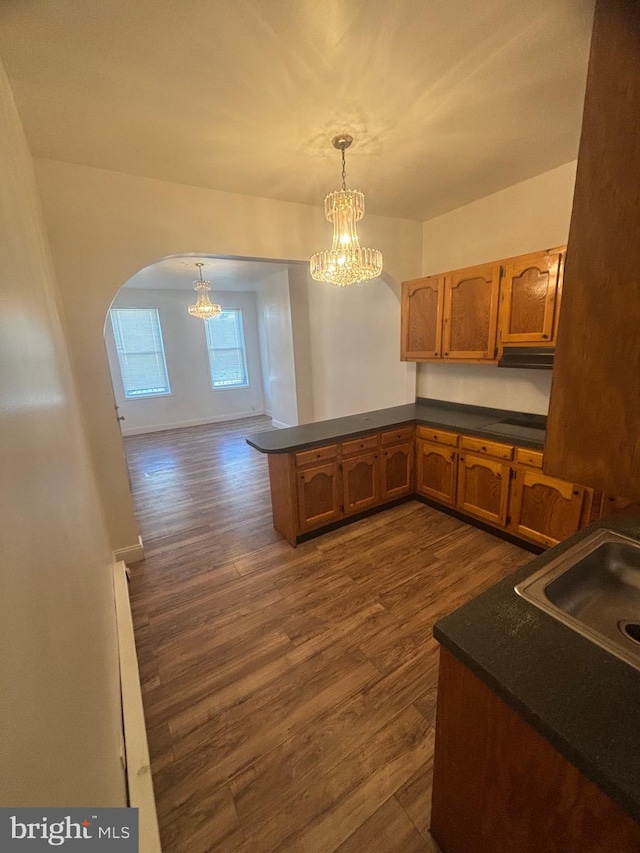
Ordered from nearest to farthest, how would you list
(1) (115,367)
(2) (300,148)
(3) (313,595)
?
(2) (300,148) → (3) (313,595) → (1) (115,367)

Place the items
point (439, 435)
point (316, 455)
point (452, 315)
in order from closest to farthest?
point (316, 455) < point (452, 315) < point (439, 435)

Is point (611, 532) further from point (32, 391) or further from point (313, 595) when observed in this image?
point (32, 391)

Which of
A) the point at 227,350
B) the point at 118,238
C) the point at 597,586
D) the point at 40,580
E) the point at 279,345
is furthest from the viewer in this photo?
the point at 227,350

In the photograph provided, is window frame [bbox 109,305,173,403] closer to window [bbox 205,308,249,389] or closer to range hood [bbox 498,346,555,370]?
window [bbox 205,308,249,389]

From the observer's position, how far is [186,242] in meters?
2.44

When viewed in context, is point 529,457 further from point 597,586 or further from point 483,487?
point 597,586

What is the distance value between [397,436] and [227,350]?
527 cm

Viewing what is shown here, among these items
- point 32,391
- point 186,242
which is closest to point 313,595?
point 32,391

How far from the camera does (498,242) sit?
2.94 m

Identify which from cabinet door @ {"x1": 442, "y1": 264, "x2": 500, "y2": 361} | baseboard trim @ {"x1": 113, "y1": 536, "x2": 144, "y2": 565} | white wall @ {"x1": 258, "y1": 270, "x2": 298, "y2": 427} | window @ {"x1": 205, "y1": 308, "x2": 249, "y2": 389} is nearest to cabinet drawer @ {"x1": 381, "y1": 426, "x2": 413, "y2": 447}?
cabinet door @ {"x1": 442, "y1": 264, "x2": 500, "y2": 361}

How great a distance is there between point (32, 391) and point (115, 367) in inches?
238

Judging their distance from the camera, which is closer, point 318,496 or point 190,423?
point 318,496

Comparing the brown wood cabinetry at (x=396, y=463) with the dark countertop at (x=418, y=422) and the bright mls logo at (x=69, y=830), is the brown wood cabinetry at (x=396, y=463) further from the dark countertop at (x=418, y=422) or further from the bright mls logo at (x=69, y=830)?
the bright mls logo at (x=69, y=830)

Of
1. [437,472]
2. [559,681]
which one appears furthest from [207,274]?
[559,681]
